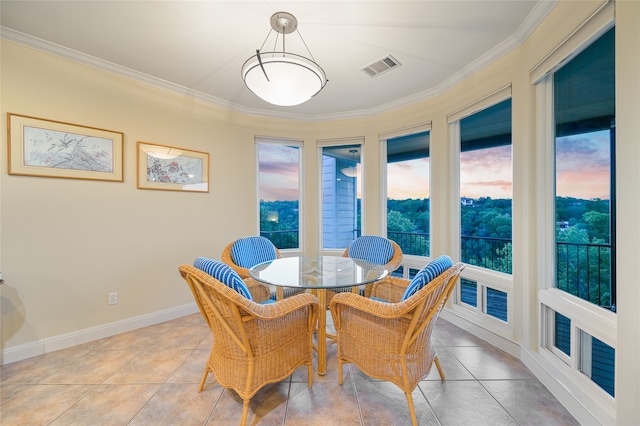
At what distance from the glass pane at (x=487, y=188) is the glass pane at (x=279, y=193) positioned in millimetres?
2296

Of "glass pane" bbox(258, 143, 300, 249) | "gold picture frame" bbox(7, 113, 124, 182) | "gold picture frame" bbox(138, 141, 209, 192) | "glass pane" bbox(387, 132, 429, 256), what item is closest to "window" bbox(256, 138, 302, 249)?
"glass pane" bbox(258, 143, 300, 249)

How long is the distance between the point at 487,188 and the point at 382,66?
1652mm

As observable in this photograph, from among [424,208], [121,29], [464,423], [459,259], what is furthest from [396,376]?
[121,29]

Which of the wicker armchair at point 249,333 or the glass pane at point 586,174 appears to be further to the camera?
the glass pane at point 586,174

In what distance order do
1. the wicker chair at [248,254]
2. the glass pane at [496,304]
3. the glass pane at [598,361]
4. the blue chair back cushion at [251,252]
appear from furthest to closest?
the blue chair back cushion at [251,252] → the wicker chair at [248,254] → the glass pane at [496,304] → the glass pane at [598,361]

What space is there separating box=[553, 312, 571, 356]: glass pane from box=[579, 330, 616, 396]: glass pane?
0.13 metres

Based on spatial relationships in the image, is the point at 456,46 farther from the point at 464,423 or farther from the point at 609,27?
the point at 464,423

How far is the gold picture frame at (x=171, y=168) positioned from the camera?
2.85 m

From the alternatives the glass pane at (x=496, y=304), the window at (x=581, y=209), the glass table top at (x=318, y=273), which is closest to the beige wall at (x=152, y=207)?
the window at (x=581, y=209)

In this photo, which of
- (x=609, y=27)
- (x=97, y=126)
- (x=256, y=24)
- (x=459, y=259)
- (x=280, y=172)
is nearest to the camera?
(x=609, y=27)

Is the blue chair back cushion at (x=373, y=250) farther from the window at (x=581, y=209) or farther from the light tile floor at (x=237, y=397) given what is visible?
the window at (x=581, y=209)

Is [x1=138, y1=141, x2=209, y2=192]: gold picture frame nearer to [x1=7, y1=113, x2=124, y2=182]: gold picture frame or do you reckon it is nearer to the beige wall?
the beige wall

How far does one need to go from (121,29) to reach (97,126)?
3.24ft

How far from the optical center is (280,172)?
3988 mm
